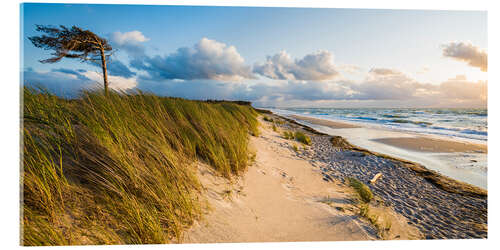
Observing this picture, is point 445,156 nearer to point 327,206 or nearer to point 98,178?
point 327,206

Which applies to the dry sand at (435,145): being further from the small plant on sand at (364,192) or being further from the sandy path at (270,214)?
the sandy path at (270,214)

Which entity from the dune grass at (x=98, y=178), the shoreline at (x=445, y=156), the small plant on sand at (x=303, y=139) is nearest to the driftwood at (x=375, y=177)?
the shoreline at (x=445, y=156)

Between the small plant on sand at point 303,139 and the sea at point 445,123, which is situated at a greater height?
the sea at point 445,123

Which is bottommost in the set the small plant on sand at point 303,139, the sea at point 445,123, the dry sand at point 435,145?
the dry sand at point 435,145

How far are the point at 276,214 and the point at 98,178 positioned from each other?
166cm

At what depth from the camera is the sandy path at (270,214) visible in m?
1.58

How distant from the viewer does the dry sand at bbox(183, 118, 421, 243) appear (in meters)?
1.59

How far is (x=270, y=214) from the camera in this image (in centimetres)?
186

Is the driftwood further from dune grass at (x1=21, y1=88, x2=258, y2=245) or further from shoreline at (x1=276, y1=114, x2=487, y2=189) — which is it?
dune grass at (x1=21, y1=88, x2=258, y2=245)

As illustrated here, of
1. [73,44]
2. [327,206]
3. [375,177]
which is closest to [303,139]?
[375,177]

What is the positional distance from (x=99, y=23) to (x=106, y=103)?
4.33 ft

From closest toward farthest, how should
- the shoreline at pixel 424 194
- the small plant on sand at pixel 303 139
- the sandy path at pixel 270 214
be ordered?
1. the sandy path at pixel 270 214
2. the shoreline at pixel 424 194
3. the small plant on sand at pixel 303 139

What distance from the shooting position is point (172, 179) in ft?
5.42
